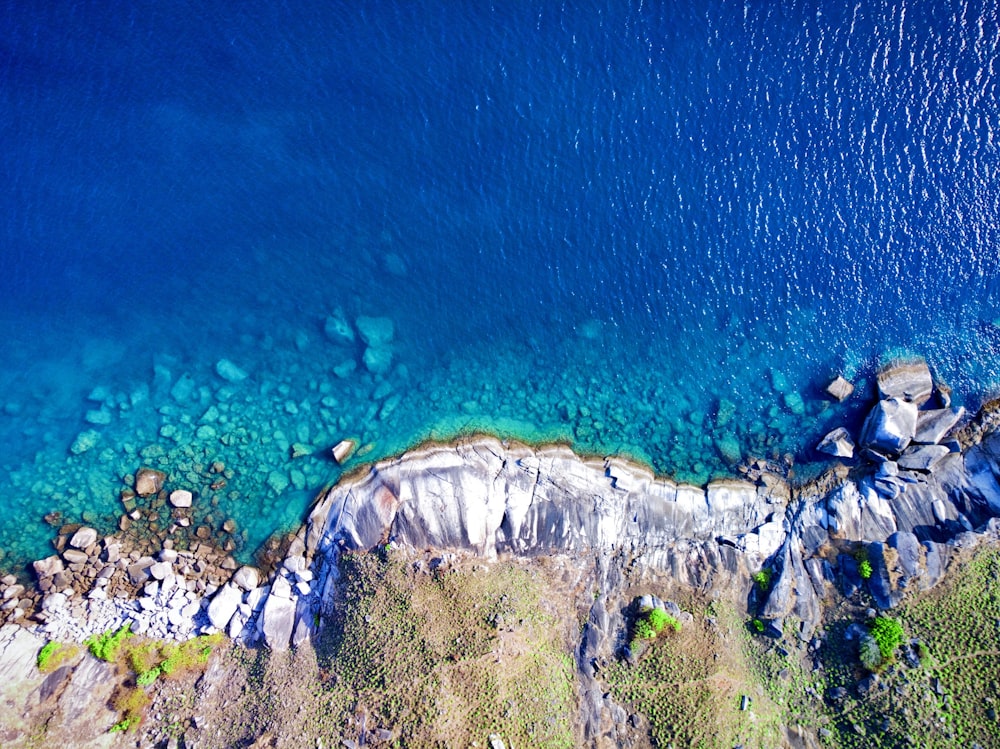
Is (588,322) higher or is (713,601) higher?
(588,322)

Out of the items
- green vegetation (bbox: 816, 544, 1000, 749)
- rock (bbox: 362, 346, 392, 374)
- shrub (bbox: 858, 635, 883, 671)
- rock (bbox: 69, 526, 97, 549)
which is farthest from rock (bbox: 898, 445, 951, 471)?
rock (bbox: 69, 526, 97, 549)

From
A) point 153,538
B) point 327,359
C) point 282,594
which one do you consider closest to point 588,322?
point 327,359

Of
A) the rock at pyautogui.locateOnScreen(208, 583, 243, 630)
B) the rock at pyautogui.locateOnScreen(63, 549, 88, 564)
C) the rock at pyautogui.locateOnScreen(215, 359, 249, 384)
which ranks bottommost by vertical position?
the rock at pyautogui.locateOnScreen(208, 583, 243, 630)

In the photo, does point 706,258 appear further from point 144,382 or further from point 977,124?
point 144,382

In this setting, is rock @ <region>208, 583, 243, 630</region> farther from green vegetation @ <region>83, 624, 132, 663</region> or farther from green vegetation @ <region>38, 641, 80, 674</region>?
green vegetation @ <region>38, 641, 80, 674</region>

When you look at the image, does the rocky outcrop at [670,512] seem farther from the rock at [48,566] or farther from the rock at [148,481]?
the rock at [48,566]
